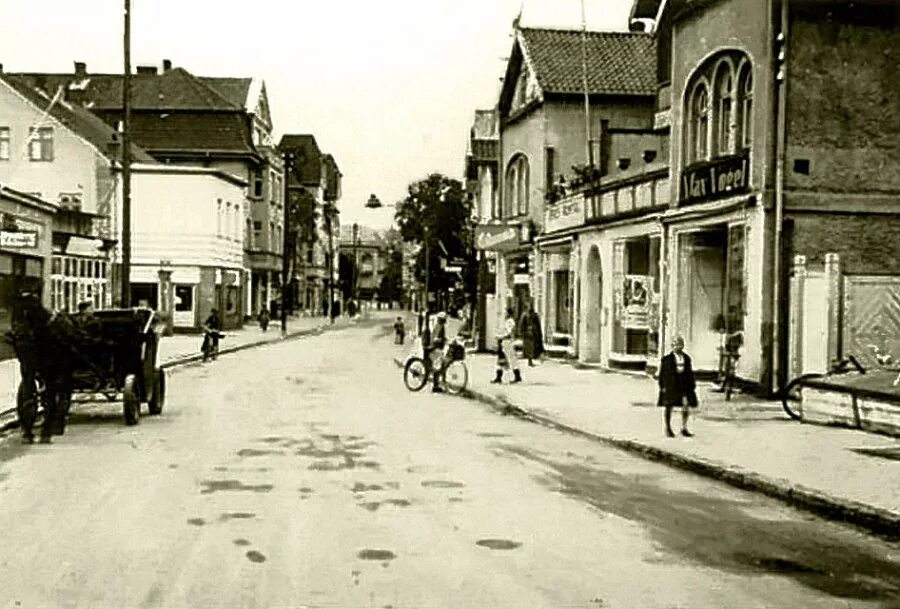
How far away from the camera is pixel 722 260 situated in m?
27.6

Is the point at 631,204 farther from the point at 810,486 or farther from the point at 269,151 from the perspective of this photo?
the point at 269,151

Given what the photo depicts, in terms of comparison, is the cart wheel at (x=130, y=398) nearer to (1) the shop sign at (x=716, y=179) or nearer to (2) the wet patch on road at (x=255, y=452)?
(2) the wet patch on road at (x=255, y=452)

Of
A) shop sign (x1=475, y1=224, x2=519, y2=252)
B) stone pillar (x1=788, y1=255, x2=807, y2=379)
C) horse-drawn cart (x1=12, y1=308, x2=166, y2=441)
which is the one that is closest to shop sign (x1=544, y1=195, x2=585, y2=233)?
shop sign (x1=475, y1=224, x2=519, y2=252)

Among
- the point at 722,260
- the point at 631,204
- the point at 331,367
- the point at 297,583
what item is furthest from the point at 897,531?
the point at 331,367

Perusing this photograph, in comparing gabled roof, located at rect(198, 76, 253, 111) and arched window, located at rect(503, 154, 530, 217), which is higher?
gabled roof, located at rect(198, 76, 253, 111)

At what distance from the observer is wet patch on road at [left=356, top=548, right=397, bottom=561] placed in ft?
29.0

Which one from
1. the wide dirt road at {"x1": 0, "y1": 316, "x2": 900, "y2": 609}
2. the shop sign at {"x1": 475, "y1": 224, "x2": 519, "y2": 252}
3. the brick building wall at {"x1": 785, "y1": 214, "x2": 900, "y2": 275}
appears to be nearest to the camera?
the wide dirt road at {"x1": 0, "y1": 316, "x2": 900, "y2": 609}

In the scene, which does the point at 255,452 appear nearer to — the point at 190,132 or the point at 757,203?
the point at 757,203

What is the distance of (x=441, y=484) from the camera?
12.6 metres

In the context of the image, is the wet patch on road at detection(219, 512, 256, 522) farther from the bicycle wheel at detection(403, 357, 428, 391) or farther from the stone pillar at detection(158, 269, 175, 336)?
the stone pillar at detection(158, 269, 175, 336)

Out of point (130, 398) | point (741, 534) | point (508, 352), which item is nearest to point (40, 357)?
point (130, 398)

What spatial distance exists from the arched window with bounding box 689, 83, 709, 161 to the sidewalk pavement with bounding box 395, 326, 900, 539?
4559 millimetres

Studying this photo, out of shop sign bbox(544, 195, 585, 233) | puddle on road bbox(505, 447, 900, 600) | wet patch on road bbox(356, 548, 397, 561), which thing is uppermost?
shop sign bbox(544, 195, 585, 233)

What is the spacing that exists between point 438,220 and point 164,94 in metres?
21.8
